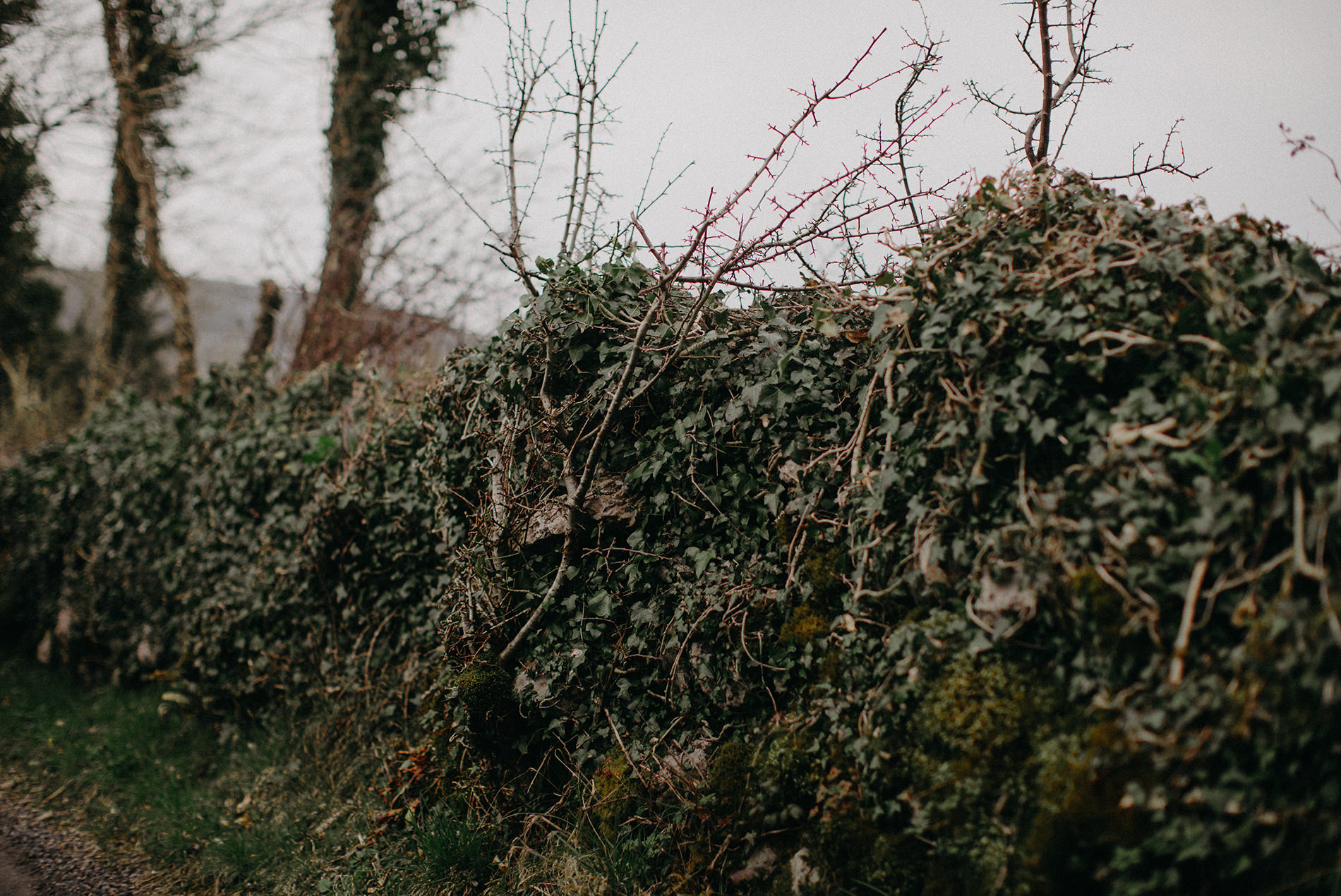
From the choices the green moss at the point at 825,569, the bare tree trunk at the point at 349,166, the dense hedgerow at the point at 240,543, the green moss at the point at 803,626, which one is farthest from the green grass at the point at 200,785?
the bare tree trunk at the point at 349,166

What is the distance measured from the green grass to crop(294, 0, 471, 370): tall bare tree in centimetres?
579

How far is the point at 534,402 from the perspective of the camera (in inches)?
152

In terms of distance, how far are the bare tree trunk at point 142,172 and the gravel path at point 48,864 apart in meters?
7.77

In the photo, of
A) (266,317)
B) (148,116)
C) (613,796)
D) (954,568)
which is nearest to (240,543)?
(613,796)

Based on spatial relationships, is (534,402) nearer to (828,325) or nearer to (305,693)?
(828,325)

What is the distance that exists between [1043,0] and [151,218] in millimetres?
12612

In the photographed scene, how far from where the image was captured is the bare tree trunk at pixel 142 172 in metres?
10.5

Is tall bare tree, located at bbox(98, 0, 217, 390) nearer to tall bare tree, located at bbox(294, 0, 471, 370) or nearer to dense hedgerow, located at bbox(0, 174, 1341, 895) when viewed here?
tall bare tree, located at bbox(294, 0, 471, 370)

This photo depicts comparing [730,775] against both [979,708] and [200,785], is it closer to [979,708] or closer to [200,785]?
[979,708]

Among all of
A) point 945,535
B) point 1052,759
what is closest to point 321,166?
point 945,535

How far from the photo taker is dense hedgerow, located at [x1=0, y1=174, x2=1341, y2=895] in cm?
181

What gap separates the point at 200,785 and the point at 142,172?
10.4 metres

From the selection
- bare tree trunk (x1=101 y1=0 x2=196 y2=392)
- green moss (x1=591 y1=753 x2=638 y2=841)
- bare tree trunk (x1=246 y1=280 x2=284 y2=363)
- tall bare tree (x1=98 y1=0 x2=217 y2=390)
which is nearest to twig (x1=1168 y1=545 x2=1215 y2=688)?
green moss (x1=591 y1=753 x2=638 y2=841)

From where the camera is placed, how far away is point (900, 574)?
264 cm
